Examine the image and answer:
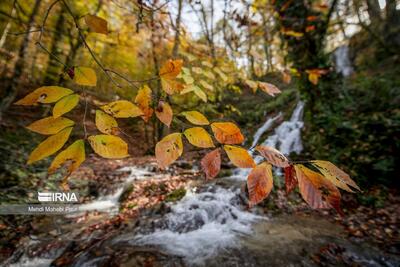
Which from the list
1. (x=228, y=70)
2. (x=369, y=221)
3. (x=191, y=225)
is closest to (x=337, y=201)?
(x=228, y=70)

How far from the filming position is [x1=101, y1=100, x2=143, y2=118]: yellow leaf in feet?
2.61

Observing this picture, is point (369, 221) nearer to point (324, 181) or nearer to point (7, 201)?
point (324, 181)

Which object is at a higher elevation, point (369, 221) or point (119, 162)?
point (119, 162)

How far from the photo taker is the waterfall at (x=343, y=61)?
486 inches

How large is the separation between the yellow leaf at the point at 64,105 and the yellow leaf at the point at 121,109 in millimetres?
90

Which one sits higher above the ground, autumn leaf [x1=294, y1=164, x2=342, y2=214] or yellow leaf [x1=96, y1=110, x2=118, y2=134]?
yellow leaf [x1=96, y1=110, x2=118, y2=134]

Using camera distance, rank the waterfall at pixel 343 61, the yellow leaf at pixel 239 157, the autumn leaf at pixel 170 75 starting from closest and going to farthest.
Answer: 1. the yellow leaf at pixel 239 157
2. the autumn leaf at pixel 170 75
3. the waterfall at pixel 343 61

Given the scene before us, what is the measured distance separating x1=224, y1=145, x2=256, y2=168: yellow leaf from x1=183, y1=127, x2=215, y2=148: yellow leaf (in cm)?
6

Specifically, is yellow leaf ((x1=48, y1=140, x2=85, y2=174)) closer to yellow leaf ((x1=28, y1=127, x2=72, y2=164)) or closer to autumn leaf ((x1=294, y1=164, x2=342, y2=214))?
yellow leaf ((x1=28, y1=127, x2=72, y2=164))

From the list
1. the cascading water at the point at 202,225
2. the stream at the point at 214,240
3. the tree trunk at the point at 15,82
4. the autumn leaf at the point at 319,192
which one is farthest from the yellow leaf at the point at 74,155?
the tree trunk at the point at 15,82

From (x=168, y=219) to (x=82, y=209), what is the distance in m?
1.84

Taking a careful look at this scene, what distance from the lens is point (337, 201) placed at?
647 mm

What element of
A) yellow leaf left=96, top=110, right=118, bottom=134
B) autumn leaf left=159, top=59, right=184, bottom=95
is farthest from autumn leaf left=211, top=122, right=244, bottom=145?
yellow leaf left=96, top=110, right=118, bottom=134

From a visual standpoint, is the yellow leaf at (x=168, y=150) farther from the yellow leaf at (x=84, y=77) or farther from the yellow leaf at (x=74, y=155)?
the yellow leaf at (x=84, y=77)
